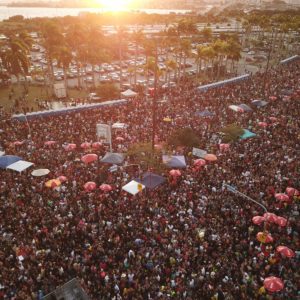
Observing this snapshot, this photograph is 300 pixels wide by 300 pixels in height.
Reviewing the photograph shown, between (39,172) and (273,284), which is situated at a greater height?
(273,284)

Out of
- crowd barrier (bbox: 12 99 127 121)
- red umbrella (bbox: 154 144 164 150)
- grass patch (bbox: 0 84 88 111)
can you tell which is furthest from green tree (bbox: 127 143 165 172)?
grass patch (bbox: 0 84 88 111)

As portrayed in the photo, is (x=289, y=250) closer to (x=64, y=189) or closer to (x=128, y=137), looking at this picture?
(x=64, y=189)

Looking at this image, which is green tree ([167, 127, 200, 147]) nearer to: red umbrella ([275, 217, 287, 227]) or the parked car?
red umbrella ([275, 217, 287, 227])

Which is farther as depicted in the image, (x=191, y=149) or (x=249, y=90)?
(x=249, y=90)

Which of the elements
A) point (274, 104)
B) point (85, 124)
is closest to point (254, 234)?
point (85, 124)

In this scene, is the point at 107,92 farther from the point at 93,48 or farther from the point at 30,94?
the point at 30,94

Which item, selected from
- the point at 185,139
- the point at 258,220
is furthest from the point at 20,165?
the point at 258,220

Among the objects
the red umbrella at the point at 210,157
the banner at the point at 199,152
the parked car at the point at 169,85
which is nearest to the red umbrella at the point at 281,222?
the red umbrella at the point at 210,157
